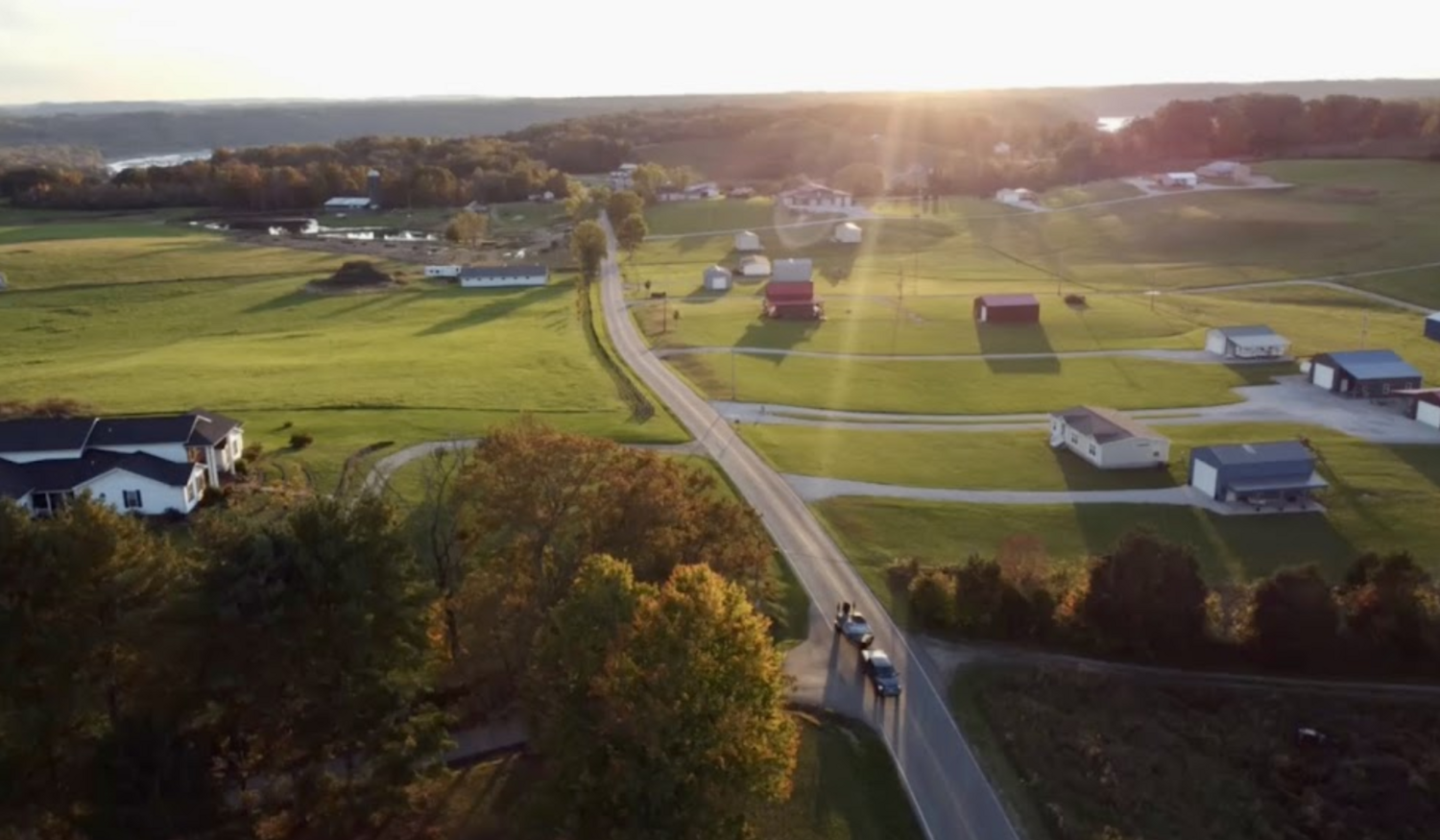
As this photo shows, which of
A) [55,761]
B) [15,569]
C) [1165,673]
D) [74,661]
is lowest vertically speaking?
[1165,673]

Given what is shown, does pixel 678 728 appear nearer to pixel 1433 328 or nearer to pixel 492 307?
pixel 492 307

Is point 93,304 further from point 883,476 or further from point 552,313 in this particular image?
point 883,476

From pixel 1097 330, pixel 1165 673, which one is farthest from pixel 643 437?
pixel 1097 330

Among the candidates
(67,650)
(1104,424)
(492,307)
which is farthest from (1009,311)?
(67,650)

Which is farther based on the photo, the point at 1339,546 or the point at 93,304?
the point at 93,304

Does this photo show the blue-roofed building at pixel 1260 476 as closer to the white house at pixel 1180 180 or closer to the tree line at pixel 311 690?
the tree line at pixel 311 690

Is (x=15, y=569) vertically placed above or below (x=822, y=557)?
above
